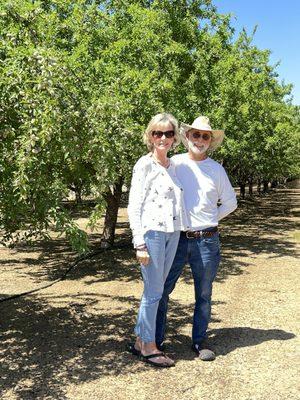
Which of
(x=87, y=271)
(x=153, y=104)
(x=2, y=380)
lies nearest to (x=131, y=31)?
(x=153, y=104)

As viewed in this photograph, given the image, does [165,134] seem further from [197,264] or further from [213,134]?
[197,264]

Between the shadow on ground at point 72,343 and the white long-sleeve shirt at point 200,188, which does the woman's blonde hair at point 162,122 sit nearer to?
the white long-sleeve shirt at point 200,188

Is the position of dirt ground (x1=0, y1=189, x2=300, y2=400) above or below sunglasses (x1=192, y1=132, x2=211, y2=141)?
below

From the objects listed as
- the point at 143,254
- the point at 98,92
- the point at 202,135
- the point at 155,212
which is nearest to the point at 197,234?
the point at 155,212

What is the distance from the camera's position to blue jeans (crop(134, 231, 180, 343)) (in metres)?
5.04

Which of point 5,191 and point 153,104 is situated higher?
point 153,104

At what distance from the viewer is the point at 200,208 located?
5371 millimetres

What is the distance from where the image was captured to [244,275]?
10883 millimetres

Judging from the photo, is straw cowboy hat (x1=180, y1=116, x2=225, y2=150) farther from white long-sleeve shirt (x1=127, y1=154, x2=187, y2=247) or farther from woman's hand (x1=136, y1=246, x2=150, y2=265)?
woman's hand (x1=136, y1=246, x2=150, y2=265)

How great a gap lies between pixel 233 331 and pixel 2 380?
127 inches

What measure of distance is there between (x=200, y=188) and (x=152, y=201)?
2.11 ft

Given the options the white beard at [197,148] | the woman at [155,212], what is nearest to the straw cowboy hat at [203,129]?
the white beard at [197,148]

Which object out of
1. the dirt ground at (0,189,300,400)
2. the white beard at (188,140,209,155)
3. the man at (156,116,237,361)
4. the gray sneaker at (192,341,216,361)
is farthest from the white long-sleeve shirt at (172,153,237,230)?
the dirt ground at (0,189,300,400)

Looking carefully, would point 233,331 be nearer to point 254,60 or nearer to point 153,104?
point 153,104
